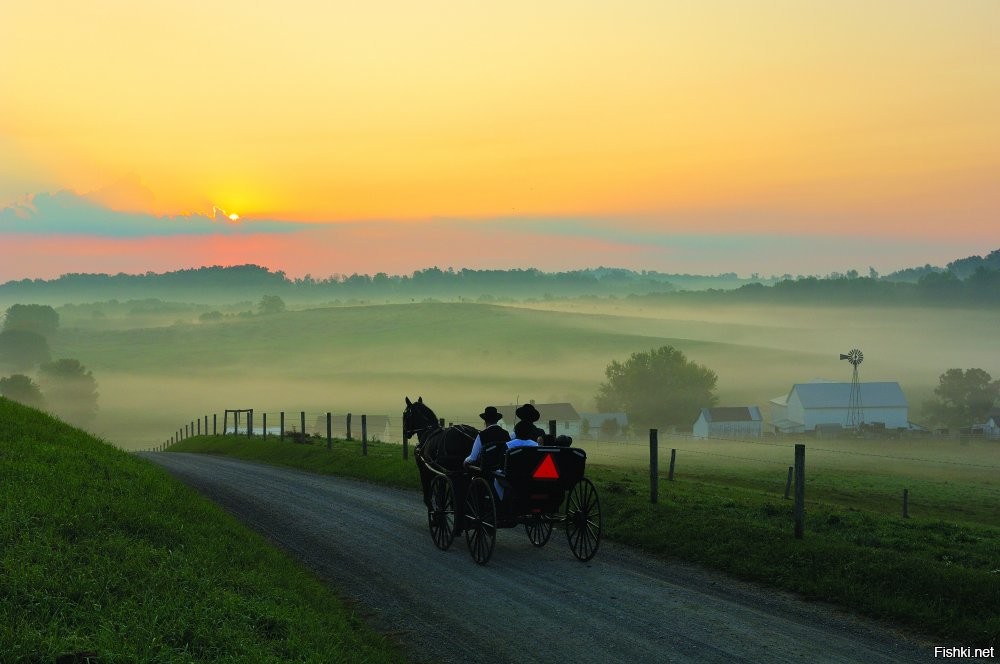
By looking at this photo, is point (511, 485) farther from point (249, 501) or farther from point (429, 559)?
point (249, 501)

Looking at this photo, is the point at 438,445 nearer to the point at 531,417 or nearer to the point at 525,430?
the point at 525,430

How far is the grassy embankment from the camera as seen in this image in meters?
8.59

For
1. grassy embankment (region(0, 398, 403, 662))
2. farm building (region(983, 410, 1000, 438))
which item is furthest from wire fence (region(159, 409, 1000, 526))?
farm building (region(983, 410, 1000, 438))

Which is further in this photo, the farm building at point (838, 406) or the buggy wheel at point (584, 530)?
the farm building at point (838, 406)

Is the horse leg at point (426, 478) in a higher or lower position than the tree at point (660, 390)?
higher

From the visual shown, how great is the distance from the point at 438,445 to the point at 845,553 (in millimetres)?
7578

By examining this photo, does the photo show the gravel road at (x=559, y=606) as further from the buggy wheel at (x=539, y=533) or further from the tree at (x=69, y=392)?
the tree at (x=69, y=392)

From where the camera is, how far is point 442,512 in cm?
1630

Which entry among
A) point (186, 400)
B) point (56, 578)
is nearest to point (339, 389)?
point (186, 400)

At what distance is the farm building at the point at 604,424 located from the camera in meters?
134

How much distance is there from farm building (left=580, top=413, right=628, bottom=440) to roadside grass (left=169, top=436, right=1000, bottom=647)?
109549 millimetres

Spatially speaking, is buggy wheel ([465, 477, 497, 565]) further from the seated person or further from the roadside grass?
the roadside grass

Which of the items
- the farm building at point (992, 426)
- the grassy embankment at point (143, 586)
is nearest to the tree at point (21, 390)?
the grassy embankment at point (143, 586)

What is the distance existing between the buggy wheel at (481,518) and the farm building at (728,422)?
12314cm
